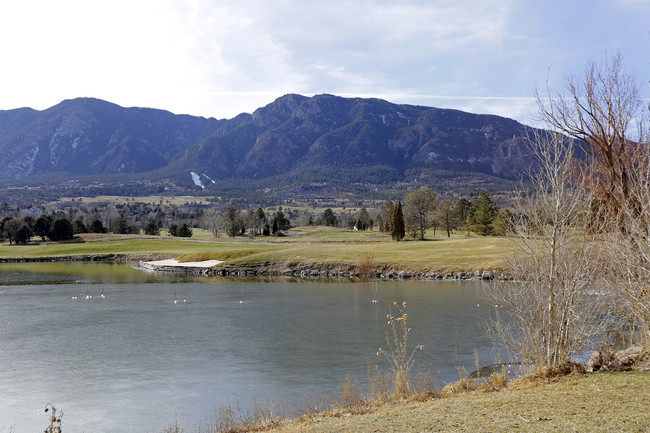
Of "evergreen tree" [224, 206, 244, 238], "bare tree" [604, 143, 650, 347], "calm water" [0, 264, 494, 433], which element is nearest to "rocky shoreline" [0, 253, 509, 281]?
"calm water" [0, 264, 494, 433]

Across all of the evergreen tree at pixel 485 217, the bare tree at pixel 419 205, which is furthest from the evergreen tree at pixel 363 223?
the evergreen tree at pixel 485 217

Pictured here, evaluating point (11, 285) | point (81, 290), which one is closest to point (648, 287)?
point (81, 290)

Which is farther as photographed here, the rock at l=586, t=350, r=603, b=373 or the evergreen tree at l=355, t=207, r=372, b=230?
the evergreen tree at l=355, t=207, r=372, b=230

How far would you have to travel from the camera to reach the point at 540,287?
38.7 ft

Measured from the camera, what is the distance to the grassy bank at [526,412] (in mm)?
7863

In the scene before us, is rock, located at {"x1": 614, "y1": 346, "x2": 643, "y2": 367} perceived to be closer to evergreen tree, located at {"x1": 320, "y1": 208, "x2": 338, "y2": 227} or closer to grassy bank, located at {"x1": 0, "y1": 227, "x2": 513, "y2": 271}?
grassy bank, located at {"x1": 0, "y1": 227, "x2": 513, "y2": 271}

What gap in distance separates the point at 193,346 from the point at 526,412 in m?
16.4

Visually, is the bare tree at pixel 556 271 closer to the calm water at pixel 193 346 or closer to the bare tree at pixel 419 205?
the calm water at pixel 193 346

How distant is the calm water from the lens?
1484 cm

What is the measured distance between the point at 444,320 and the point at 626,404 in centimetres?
1857

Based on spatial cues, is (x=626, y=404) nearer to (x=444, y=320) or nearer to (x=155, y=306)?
(x=444, y=320)

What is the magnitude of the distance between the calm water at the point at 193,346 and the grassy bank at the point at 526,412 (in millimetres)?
4712

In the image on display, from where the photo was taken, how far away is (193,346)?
72.5 ft

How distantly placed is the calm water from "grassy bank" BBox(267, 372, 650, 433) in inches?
186
